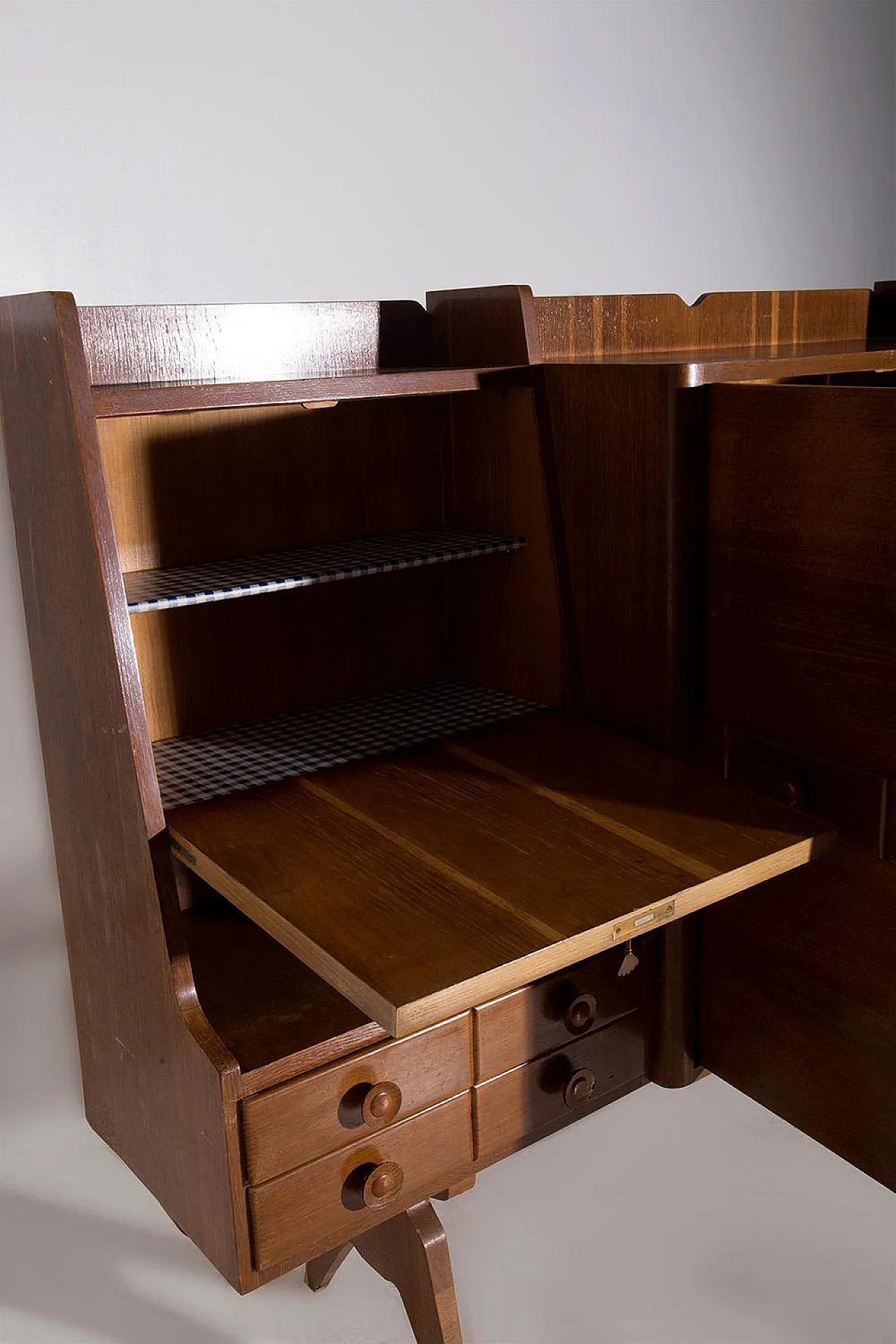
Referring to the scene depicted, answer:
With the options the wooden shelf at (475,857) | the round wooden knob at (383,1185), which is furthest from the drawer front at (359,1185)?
the wooden shelf at (475,857)

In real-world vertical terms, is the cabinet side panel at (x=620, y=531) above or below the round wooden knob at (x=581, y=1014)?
above

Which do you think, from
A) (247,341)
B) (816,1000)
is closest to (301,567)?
(247,341)

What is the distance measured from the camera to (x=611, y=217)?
275 cm

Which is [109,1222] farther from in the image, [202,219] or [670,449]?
[202,219]

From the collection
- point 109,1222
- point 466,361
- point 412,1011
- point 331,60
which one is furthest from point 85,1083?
point 331,60

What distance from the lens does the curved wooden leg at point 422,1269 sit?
165cm

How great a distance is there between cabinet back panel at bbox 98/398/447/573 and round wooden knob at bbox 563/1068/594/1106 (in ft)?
2.93

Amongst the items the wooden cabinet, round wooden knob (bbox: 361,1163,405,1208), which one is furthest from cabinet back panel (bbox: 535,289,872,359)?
round wooden knob (bbox: 361,1163,405,1208)

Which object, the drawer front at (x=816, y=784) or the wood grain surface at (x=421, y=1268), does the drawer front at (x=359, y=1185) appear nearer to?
the wood grain surface at (x=421, y=1268)

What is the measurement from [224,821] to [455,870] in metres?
0.32

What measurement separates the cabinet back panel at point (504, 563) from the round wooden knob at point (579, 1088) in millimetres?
541

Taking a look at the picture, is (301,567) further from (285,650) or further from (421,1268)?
(421,1268)

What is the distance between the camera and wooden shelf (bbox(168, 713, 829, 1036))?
3.89ft

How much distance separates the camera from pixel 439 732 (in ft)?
5.94
